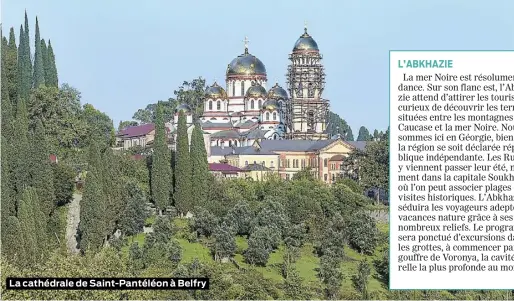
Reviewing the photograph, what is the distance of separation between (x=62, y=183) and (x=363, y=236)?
34.3ft

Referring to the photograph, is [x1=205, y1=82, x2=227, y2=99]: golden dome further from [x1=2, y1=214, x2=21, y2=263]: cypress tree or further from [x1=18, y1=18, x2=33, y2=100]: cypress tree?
[x1=2, y1=214, x2=21, y2=263]: cypress tree

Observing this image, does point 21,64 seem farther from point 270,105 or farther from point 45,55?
point 270,105

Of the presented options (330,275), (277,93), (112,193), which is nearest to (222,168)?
(277,93)

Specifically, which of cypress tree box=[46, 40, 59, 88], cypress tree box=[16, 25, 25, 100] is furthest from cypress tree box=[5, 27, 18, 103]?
cypress tree box=[46, 40, 59, 88]

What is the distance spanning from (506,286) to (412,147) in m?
2.22

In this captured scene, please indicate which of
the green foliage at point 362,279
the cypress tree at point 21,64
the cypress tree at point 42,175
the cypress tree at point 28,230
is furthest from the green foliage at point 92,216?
the cypress tree at point 21,64

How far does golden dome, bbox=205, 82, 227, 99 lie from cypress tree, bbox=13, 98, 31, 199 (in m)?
38.4

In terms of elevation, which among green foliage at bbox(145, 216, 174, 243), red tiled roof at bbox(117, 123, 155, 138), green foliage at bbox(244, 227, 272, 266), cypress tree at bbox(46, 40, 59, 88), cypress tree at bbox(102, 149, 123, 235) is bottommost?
green foliage at bbox(244, 227, 272, 266)

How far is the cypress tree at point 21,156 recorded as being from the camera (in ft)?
95.2

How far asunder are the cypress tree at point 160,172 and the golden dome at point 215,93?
30.9 meters

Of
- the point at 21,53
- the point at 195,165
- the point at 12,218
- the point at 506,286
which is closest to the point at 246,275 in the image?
the point at 12,218

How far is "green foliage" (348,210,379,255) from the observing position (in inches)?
1316

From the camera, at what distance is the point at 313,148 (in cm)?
5934

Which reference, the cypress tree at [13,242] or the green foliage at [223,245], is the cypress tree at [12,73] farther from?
the cypress tree at [13,242]
